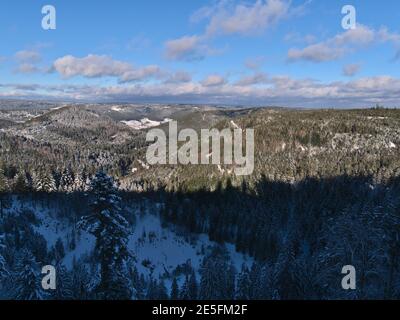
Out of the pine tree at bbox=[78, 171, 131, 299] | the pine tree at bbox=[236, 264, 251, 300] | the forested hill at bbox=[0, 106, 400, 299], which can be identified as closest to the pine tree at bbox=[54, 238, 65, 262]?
the forested hill at bbox=[0, 106, 400, 299]

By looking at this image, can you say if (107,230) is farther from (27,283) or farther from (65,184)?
(65,184)

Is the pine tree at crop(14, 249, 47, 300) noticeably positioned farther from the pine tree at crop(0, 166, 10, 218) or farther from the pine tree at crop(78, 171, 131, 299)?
the pine tree at crop(0, 166, 10, 218)

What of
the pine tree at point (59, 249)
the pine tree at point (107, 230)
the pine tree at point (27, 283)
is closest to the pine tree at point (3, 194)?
the pine tree at point (59, 249)

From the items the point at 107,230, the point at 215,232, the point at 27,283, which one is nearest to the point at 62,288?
the point at 27,283

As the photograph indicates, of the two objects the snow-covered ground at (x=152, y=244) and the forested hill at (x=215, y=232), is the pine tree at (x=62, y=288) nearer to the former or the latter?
the forested hill at (x=215, y=232)
